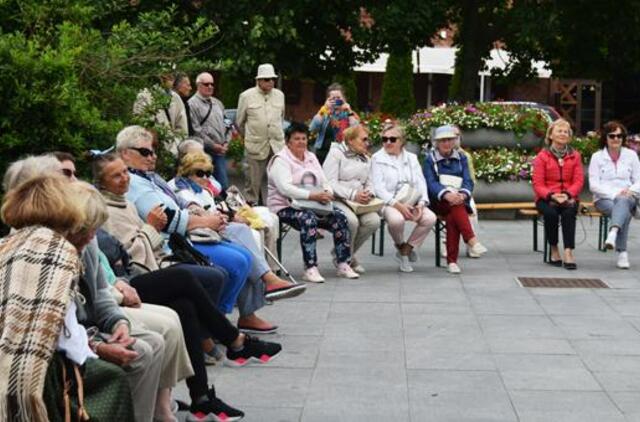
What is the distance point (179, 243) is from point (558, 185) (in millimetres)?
6265

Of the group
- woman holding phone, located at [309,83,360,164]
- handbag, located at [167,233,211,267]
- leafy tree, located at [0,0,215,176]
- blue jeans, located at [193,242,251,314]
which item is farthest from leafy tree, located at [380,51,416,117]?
handbag, located at [167,233,211,267]

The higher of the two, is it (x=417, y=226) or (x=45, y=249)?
(x=45, y=249)

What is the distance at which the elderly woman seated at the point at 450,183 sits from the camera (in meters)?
12.7

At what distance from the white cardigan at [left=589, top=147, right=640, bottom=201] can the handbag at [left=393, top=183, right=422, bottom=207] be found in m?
2.09

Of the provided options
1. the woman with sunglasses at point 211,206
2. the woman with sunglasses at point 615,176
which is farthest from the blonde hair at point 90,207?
the woman with sunglasses at point 615,176

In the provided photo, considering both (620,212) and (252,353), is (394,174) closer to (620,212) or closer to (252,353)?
(620,212)

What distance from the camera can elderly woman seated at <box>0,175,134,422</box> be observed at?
438cm

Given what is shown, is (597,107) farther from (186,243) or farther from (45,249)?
(45,249)

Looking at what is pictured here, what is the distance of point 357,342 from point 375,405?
73.0 inches

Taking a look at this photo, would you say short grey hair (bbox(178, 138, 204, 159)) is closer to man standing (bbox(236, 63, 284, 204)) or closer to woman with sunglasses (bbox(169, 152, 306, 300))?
woman with sunglasses (bbox(169, 152, 306, 300))

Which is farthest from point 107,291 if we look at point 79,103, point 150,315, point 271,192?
point 271,192

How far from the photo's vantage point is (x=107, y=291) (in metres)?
5.78

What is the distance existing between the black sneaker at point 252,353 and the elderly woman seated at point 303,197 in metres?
3.75

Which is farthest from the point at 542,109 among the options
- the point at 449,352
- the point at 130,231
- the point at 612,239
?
the point at 130,231
